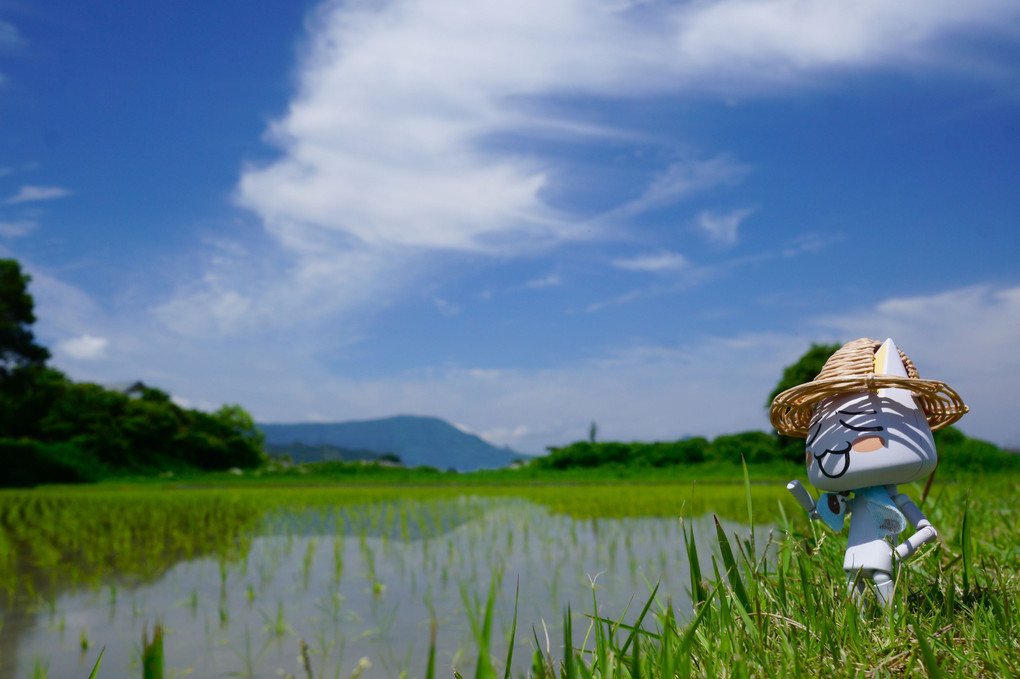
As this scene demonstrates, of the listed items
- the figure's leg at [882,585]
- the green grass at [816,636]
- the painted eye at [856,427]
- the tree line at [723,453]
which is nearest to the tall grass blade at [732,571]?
the green grass at [816,636]

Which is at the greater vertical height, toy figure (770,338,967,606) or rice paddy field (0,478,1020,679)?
toy figure (770,338,967,606)

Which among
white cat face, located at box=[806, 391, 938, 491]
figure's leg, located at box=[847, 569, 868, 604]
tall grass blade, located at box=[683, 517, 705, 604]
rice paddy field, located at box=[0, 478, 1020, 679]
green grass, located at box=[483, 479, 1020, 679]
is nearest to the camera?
green grass, located at box=[483, 479, 1020, 679]

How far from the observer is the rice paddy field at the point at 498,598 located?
5.26 ft

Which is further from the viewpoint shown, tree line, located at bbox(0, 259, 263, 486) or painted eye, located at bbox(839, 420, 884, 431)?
tree line, located at bbox(0, 259, 263, 486)

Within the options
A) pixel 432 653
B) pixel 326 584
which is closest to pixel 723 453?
pixel 326 584

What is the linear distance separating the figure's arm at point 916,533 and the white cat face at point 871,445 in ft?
0.27

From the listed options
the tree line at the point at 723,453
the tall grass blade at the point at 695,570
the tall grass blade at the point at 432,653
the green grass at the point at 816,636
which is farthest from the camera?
the tree line at the point at 723,453

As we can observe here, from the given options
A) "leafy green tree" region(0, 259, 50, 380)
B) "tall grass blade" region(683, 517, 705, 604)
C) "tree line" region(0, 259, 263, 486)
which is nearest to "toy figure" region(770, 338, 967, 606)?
"tall grass blade" region(683, 517, 705, 604)

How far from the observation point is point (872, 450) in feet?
7.13

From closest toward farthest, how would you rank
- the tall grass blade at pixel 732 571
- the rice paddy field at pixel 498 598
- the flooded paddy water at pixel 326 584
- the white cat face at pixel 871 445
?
the rice paddy field at pixel 498 598 < the tall grass blade at pixel 732 571 < the white cat face at pixel 871 445 < the flooded paddy water at pixel 326 584

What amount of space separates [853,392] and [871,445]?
21 cm

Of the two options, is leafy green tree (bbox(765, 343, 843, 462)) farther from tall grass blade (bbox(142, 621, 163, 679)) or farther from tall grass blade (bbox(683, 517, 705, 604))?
tall grass blade (bbox(142, 621, 163, 679))

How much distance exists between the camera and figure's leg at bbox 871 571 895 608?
2054 mm

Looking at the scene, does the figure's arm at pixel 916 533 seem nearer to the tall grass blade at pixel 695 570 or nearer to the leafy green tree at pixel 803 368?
the tall grass blade at pixel 695 570
